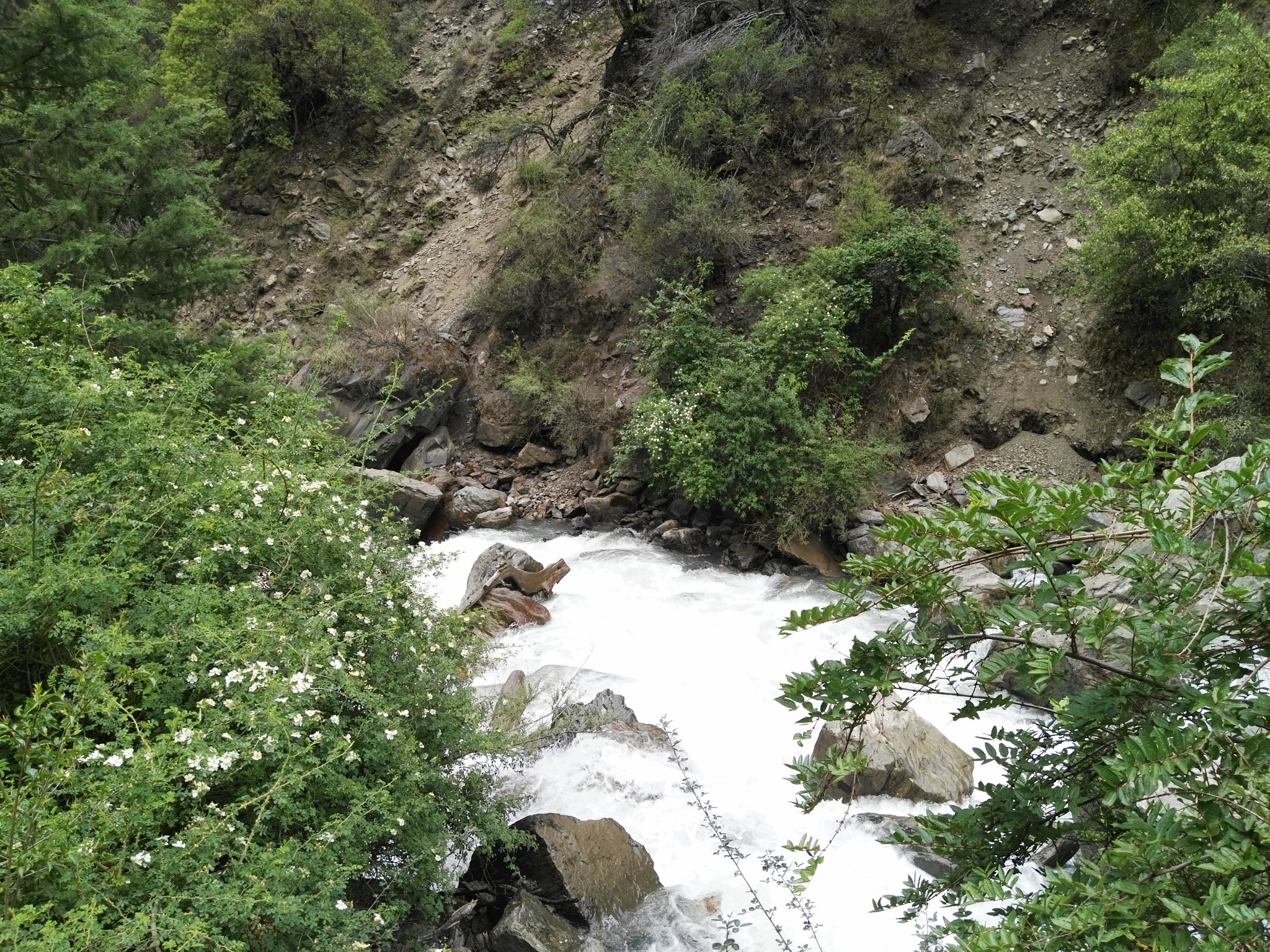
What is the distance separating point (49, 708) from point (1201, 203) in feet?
36.0

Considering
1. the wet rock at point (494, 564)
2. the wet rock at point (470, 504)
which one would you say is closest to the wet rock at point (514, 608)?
the wet rock at point (494, 564)

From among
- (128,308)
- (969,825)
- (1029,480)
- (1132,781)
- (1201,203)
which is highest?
(1201,203)

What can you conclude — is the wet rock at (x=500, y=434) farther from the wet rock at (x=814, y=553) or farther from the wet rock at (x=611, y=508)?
the wet rock at (x=814, y=553)

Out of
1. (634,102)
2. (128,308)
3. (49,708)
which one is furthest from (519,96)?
(49,708)

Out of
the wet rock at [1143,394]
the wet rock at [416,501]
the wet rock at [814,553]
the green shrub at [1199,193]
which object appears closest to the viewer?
the green shrub at [1199,193]

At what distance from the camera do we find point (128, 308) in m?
9.13

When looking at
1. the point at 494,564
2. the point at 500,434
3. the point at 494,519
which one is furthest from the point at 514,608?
the point at 500,434

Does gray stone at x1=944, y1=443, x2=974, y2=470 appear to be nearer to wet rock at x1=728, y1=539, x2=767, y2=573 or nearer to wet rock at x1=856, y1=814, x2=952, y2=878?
wet rock at x1=728, y1=539, x2=767, y2=573

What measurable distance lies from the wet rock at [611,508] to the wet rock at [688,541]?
1.17 meters

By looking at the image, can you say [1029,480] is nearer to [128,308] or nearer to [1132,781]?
[1132,781]

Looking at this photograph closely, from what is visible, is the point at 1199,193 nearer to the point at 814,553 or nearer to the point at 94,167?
the point at 814,553

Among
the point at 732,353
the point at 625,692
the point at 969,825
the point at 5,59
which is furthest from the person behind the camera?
the point at 732,353

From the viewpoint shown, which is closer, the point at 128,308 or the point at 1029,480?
the point at 1029,480

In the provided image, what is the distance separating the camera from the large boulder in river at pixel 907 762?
237 inches
